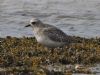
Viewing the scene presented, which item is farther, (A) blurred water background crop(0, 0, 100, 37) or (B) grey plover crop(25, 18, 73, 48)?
(A) blurred water background crop(0, 0, 100, 37)

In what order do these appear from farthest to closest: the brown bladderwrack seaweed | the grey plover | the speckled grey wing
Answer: the speckled grey wing < the grey plover < the brown bladderwrack seaweed

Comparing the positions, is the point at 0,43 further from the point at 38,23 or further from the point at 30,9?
the point at 30,9

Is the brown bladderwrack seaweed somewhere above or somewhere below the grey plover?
below

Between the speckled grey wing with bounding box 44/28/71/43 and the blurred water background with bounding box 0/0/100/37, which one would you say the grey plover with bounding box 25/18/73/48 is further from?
the blurred water background with bounding box 0/0/100/37

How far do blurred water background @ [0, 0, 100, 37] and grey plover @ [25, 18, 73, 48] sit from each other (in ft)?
11.4

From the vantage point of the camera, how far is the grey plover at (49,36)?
11617 mm

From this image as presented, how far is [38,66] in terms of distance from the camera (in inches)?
424

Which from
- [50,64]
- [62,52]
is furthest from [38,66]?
[62,52]

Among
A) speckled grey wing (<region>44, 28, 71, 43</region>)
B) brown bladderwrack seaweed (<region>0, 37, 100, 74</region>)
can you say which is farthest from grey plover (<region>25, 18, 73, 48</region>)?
brown bladderwrack seaweed (<region>0, 37, 100, 74</region>)

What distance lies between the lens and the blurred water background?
661 inches

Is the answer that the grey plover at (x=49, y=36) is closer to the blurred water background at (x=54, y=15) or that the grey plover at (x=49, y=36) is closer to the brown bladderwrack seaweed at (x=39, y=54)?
the brown bladderwrack seaweed at (x=39, y=54)

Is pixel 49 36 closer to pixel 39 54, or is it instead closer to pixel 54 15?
pixel 39 54

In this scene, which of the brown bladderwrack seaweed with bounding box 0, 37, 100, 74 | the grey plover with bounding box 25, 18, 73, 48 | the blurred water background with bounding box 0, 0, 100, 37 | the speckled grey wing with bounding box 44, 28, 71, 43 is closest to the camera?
the brown bladderwrack seaweed with bounding box 0, 37, 100, 74

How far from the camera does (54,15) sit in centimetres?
1994
